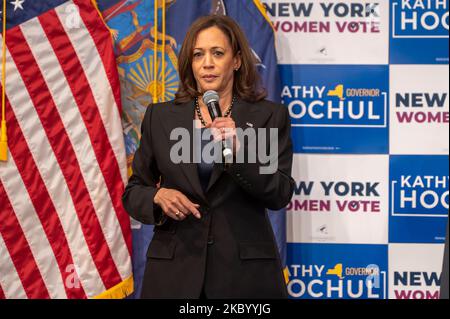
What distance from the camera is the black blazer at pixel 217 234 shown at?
1.90 metres

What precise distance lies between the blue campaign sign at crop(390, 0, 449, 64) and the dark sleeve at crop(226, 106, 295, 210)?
5.29 ft

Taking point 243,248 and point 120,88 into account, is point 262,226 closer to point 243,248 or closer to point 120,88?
point 243,248

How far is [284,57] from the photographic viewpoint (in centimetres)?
344

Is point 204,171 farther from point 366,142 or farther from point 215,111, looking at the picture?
point 366,142

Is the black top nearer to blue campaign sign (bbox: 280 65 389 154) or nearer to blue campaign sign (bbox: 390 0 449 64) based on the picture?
blue campaign sign (bbox: 280 65 389 154)

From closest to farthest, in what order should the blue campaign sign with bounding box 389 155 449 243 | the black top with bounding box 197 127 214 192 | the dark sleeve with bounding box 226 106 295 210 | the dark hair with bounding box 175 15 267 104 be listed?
1. the dark sleeve with bounding box 226 106 295 210
2. the black top with bounding box 197 127 214 192
3. the dark hair with bounding box 175 15 267 104
4. the blue campaign sign with bounding box 389 155 449 243

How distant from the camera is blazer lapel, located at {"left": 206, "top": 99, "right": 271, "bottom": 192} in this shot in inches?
78.9

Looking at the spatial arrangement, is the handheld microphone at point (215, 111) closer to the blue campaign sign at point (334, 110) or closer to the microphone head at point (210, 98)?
the microphone head at point (210, 98)

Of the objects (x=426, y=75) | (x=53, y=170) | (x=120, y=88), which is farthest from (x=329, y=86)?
(x=53, y=170)

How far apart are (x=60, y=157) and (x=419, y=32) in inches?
82.8

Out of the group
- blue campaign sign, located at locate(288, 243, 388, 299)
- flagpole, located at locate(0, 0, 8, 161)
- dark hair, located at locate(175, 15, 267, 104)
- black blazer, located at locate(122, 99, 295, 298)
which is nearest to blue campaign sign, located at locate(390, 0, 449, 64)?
blue campaign sign, located at locate(288, 243, 388, 299)

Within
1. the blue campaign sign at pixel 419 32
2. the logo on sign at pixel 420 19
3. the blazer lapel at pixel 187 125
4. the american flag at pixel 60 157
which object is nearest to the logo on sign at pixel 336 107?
the blue campaign sign at pixel 419 32

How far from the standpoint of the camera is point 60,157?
3.28 meters

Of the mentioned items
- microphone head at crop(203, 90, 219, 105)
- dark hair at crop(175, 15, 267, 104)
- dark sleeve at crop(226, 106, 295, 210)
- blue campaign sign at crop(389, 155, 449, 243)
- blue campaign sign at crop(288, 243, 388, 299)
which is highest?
dark hair at crop(175, 15, 267, 104)
